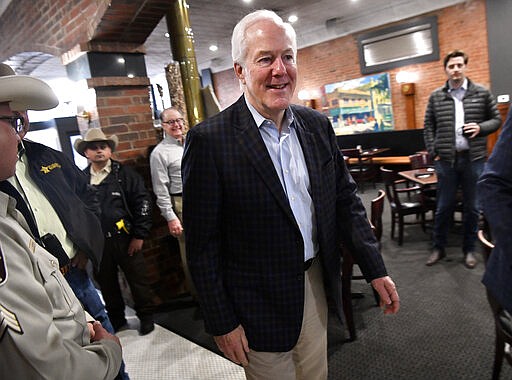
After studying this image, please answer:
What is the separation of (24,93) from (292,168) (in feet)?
3.06

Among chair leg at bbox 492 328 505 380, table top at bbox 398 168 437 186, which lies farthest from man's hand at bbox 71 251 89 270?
table top at bbox 398 168 437 186

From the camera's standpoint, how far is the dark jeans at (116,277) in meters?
2.95

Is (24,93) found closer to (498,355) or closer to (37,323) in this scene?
(37,323)

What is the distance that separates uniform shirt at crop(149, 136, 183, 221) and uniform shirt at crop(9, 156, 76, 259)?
3.98 feet

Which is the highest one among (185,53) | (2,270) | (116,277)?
(185,53)

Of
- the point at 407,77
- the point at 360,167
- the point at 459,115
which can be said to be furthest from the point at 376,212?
the point at 407,77

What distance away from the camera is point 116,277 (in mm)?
3066

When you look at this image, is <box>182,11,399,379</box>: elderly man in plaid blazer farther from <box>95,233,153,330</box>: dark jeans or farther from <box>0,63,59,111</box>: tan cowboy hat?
<box>95,233,153,330</box>: dark jeans

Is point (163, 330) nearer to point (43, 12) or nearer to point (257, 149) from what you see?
point (257, 149)

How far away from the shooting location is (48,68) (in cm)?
919

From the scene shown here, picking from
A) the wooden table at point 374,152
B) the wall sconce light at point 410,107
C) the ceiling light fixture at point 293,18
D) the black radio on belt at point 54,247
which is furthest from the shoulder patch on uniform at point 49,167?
the wall sconce light at point 410,107

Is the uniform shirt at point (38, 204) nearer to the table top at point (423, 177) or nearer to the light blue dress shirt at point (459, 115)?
the light blue dress shirt at point (459, 115)

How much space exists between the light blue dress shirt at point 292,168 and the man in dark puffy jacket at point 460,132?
2408mm

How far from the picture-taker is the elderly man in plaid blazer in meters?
1.24
